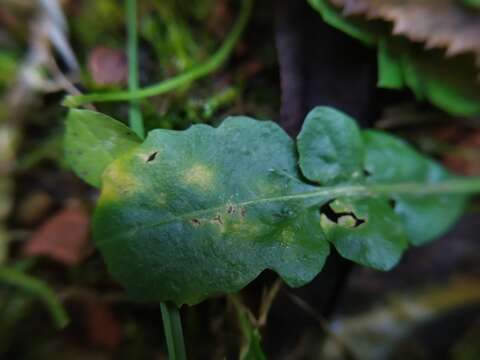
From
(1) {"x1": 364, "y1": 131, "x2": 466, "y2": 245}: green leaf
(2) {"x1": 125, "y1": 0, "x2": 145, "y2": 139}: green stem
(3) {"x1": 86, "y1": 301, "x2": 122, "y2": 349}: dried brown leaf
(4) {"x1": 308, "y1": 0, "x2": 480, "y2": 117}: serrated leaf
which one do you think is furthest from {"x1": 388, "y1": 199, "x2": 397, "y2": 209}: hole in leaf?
(3) {"x1": 86, "y1": 301, "x2": 122, "y2": 349}: dried brown leaf

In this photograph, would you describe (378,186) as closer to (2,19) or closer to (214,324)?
(214,324)

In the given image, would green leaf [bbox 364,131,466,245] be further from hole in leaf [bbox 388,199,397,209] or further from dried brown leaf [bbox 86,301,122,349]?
dried brown leaf [bbox 86,301,122,349]

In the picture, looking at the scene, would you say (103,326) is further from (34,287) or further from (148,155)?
(148,155)

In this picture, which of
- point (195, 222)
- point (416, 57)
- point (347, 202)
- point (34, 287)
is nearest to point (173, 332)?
point (195, 222)

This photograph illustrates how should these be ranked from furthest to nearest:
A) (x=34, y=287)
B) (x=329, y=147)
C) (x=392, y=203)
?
(x=34, y=287)
(x=392, y=203)
(x=329, y=147)

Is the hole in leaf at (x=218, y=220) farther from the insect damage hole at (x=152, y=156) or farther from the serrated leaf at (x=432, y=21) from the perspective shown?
the serrated leaf at (x=432, y=21)

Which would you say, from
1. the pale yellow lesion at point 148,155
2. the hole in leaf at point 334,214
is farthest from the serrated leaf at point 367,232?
the pale yellow lesion at point 148,155

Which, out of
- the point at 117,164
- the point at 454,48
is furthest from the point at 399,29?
the point at 117,164
